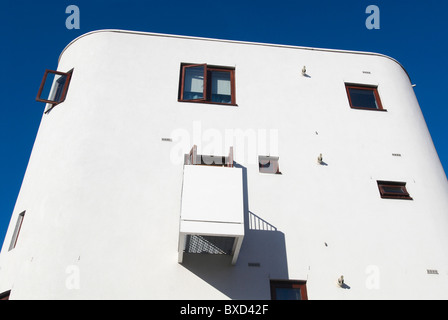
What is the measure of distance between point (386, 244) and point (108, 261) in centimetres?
557

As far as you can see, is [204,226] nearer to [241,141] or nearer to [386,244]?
[241,141]

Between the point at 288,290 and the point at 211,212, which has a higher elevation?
the point at 211,212

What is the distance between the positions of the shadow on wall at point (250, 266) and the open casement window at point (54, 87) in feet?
18.9

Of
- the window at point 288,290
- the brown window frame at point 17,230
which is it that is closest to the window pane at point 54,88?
the brown window frame at point 17,230

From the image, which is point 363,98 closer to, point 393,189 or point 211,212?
point 393,189

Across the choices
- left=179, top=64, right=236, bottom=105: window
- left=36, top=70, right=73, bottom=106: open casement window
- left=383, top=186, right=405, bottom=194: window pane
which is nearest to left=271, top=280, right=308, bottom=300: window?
left=383, top=186, right=405, bottom=194: window pane

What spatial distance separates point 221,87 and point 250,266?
4937 mm

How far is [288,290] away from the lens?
769 cm

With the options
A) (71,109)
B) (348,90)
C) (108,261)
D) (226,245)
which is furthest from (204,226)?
(348,90)

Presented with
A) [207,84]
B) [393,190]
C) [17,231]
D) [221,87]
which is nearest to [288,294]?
[393,190]

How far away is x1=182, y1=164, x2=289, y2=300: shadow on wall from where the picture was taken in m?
7.50

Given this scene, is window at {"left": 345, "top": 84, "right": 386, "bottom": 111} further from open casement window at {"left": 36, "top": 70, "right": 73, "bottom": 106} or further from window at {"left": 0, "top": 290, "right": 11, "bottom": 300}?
window at {"left": 0, "top": 290, "right": 11, "bottom": 300}

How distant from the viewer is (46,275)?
289 inches

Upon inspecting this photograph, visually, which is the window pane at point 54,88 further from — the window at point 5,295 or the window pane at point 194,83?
the window at point 5,295
